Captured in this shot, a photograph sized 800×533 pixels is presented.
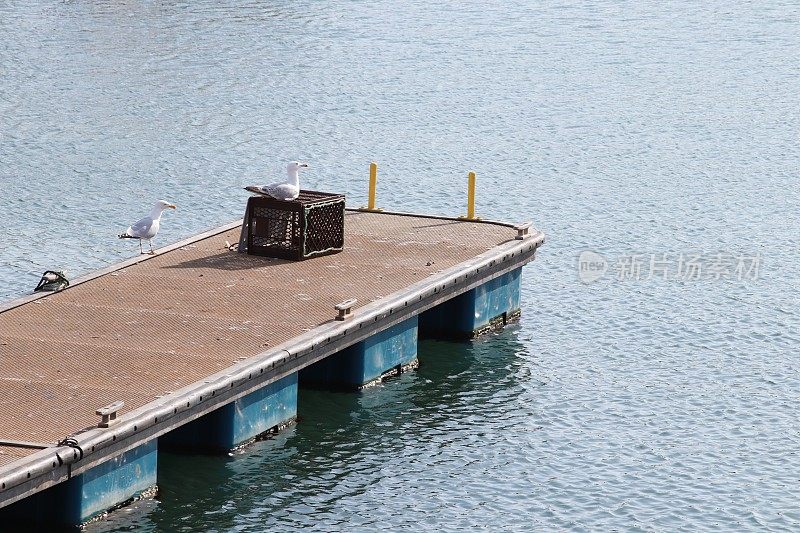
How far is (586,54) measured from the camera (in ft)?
237

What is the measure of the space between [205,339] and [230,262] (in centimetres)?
521

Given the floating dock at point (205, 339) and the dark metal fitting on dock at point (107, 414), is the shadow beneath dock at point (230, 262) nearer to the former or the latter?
the floating dock at point (205, 339)

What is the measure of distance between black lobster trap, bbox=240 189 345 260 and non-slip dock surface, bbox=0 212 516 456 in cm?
29

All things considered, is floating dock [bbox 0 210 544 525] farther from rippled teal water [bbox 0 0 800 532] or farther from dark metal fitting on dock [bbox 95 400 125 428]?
rippled teal water [bbox 0 0 800 532]

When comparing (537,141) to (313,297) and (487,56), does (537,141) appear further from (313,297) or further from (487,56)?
(313,297)

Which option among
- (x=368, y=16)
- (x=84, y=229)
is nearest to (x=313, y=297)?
(x=84, y=229)

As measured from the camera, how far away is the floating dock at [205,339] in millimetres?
21906

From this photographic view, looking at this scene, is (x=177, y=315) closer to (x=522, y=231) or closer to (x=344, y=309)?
(x=344, y=309)

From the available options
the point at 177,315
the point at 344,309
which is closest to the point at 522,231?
the point at 344,309

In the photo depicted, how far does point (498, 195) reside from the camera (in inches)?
1833

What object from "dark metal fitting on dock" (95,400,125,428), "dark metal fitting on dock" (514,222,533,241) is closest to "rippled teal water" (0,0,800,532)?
"dark metal fitting on dock" (95,400,125,428)

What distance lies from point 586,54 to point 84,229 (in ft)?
119

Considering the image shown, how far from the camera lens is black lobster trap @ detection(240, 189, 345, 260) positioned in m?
31.4

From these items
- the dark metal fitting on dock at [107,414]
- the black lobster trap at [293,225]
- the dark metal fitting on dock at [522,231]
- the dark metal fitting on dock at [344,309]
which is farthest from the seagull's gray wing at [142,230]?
the dark metal fitting on dock at [107,414]
